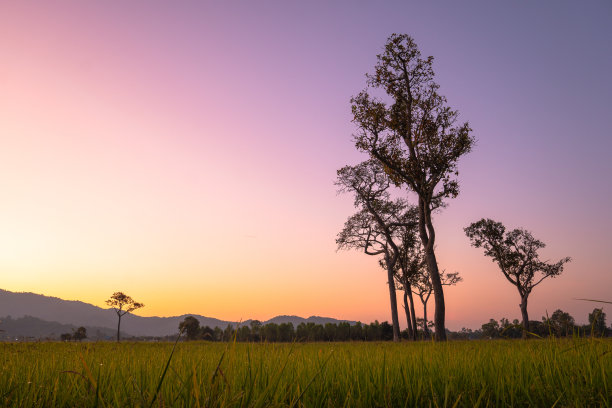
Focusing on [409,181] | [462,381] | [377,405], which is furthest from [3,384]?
[409,181]

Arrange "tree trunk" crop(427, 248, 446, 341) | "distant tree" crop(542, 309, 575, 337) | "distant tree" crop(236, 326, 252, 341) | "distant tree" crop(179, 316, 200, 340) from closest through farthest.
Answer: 1. "distant tree" crop(179, 316, 200, 340)
2. "distant tree" crop(542, 309, 575, 337)
3. "distant tree" crop(236, 326, 252, 341)
4. "tree trunk" crop(427, 248, 446, 341)

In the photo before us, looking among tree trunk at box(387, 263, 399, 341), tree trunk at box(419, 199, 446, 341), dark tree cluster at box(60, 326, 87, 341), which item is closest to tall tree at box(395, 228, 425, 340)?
tree trunk at box(387, 263, 399, 341)

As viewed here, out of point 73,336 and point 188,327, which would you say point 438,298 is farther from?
point 73,336

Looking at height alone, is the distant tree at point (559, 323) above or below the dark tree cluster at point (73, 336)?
above

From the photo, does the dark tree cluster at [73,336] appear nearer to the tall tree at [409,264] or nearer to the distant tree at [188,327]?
the distant tree at [188,327]

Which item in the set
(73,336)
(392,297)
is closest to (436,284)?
(392,297)

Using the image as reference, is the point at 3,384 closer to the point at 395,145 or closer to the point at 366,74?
the point at 395,145

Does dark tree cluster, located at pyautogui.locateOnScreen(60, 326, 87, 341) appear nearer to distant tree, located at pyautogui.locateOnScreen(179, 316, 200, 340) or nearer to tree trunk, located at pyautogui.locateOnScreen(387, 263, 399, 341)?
distant tree, located at pyautogui.locateOnScreen(179, 316, 200, 340)

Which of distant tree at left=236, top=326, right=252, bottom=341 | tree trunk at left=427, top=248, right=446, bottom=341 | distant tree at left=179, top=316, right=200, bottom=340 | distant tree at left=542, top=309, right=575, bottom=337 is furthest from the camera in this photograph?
tree trunk at left=427, top=248, right=446, bottom=341

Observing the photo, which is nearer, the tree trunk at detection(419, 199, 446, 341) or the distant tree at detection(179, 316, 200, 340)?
the distant tree at detection(179, 316, 200, 340)

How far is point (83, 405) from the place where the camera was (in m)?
2.63

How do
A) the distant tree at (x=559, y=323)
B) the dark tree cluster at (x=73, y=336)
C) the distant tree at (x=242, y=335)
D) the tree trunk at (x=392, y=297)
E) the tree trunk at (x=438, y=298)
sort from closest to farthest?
the distant tree at (x=559, y=323), the distant tree at (x=242, y=335), the tree trunk at (x=438, y=298), the dark tree cluster at (x=73, y=336), the tree trunk at (x=392, y=297)

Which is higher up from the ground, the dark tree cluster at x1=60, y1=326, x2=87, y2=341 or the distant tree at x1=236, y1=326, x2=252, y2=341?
the distant tree at x1=236, y1=326, x2=252, y2=341

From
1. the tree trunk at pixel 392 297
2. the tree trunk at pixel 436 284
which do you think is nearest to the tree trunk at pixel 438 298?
the tree trunk at pixel 436 284
